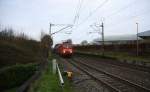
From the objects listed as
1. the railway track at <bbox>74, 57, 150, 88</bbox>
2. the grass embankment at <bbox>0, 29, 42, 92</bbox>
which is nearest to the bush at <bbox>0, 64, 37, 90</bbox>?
the grass embankment at <bbox>0, 29, 42, 92</bbox>

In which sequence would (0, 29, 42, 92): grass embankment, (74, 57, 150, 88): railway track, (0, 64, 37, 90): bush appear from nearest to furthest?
(74, 57, 150, 88): railway track < (0, 64, 37, 90): bush < (0, 29, 42, 92): grass embankment

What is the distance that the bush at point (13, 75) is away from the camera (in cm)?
2442

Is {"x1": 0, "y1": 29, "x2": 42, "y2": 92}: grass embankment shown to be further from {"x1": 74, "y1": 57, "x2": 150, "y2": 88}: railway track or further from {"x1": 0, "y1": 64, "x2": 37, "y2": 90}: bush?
{"x1": 74, "y1": 57, "x2": 150, "y2": 88}: railway track

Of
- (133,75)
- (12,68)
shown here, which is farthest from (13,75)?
(133,75)

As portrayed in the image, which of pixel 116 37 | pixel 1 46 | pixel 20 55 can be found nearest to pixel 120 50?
pixel 20 55

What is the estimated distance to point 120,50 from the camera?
211 feet

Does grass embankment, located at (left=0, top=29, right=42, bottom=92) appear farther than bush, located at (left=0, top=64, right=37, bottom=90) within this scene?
Yes

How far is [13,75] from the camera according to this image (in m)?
26.6

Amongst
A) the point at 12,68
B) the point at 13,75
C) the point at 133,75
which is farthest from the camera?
the point at 13,75

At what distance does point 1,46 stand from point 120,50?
114ft

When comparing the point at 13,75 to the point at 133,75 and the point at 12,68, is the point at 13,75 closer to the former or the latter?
the point at 12,68

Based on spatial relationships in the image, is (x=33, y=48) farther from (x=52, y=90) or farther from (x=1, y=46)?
(x=52, y=90)

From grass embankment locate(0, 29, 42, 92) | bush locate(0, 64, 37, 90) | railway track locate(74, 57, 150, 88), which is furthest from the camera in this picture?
grass embankment locate(0, 29, 42, 92)

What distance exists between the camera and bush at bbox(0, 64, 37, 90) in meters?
24.4
